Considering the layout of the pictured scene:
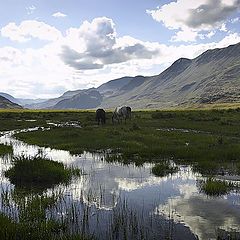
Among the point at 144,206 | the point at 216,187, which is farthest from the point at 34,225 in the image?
the point at 216,187

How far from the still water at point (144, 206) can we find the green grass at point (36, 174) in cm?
56

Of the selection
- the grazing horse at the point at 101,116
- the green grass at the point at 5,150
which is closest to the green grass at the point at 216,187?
the green grass at the point at 5,150

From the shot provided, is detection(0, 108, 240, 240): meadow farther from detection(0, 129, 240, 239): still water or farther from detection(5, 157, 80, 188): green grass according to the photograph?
detection(0, 129, 240, 239): still water

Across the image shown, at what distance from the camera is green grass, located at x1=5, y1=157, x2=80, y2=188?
17.9 metres

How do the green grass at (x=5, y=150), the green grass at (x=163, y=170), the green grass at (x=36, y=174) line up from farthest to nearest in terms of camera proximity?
1. the green grass at (x=5, y=150)
2. the green grass at (x=163, y=170)
3. the green grass at (x=36, y=174)

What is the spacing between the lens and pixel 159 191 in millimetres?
16047

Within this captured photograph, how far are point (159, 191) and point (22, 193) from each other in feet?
19.9

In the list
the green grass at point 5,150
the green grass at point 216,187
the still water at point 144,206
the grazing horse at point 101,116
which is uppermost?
the grazing horse at point 101,116

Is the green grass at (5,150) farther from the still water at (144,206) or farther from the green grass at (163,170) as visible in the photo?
the green grass at (163,170)

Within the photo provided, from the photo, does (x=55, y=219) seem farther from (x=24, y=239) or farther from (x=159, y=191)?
(x=159, y=191)

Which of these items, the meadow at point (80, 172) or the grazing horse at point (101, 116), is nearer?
the meadow at point (80, 172)

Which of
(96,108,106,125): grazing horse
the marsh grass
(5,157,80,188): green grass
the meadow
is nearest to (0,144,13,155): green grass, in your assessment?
the meadow

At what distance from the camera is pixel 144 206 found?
13.8 meters

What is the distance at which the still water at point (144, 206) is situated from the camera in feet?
37.4
